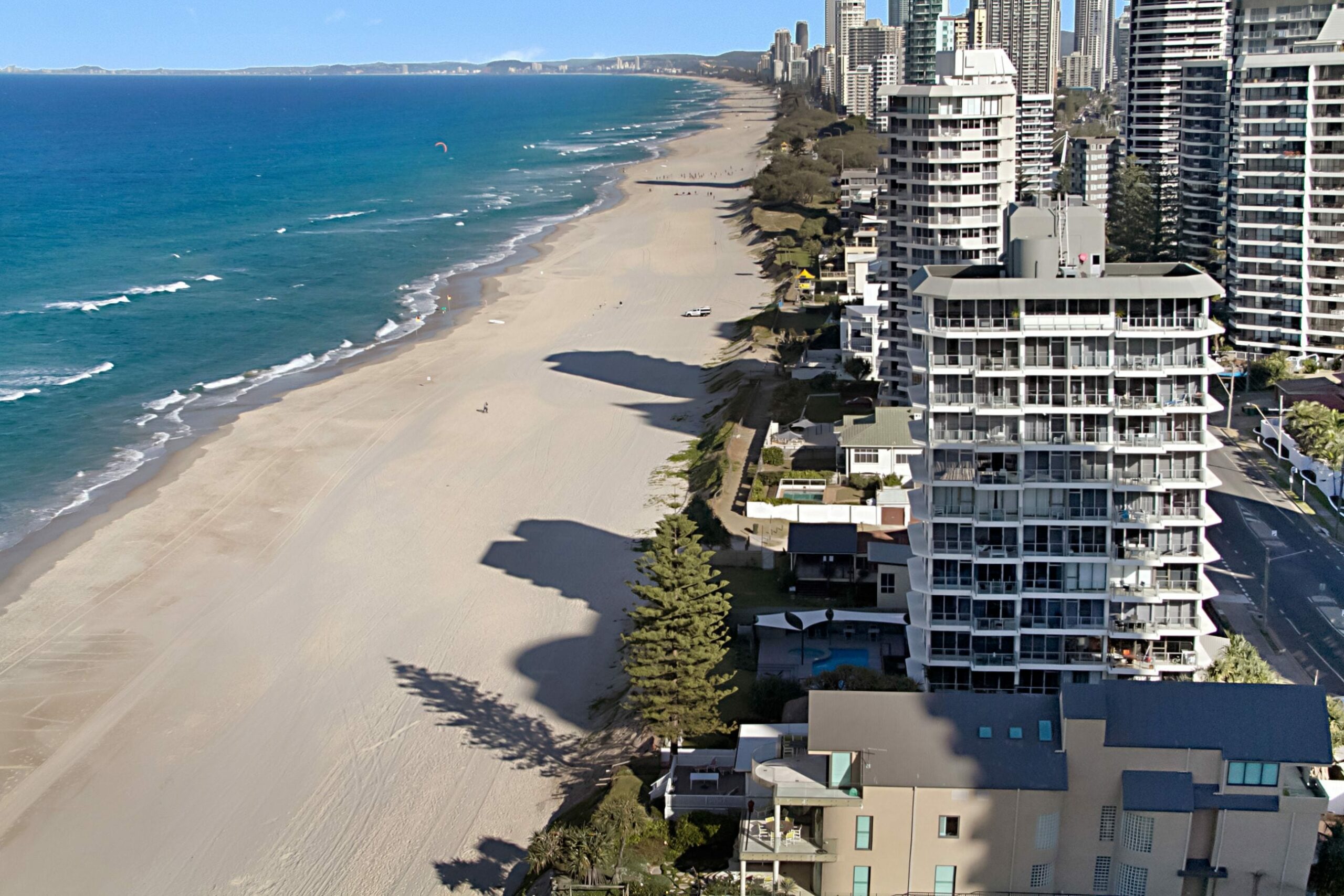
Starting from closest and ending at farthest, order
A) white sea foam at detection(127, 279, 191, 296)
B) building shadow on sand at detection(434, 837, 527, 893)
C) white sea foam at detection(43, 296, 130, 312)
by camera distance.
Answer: building shadow on sand at detection(434, 837, 527, 893) → white sea foam at detection(43, 296, 130, 312) → white sea foam at detection(127, 279, 191, 296)

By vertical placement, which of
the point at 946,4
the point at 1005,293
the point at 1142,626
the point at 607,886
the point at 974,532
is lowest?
the point at 607,886

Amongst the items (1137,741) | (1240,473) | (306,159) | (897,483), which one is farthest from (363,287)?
(306,159)

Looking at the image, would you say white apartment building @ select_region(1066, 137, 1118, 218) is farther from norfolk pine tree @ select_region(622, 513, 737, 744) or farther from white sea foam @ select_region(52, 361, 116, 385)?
norfolk pine tree @ select_region(622, 513, 737, 744)

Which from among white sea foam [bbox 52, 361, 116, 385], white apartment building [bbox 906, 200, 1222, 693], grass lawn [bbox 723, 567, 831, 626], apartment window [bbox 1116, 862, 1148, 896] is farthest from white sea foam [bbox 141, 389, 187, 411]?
apartment window [bbox 1116, 862, 1148, 896]

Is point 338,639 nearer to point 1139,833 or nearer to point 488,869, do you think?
point 488,869

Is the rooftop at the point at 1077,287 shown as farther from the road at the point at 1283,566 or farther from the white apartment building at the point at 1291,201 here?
the white apartment building at the point at 1291,201

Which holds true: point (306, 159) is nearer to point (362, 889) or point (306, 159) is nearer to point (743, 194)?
point (743, 194)
